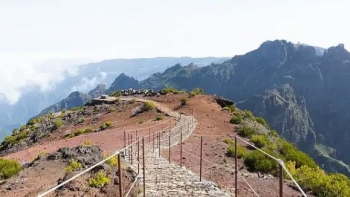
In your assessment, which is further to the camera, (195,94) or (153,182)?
(195,94)

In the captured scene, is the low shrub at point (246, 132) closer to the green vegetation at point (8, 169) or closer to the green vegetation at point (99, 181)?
the green vegetation at point (8, 169)

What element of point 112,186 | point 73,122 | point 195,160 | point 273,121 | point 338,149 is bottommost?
point 338,149

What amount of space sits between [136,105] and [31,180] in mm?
37434

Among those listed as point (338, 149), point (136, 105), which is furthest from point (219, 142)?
point (338, 149)

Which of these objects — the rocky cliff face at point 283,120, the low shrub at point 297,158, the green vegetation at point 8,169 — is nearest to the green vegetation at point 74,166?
the green vegetation at point 8,169

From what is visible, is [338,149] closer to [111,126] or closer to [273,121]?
[273,121]

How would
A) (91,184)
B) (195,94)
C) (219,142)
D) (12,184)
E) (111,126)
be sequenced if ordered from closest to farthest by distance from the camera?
(91,184), (12,184), (219,142), (111,126), (195,94)

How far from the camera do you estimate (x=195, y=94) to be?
57.5 m

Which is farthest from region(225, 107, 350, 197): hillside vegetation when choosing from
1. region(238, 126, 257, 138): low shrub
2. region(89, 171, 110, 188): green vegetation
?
region(89, 171, 110, 188): green vegetation

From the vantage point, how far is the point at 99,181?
1258 cm

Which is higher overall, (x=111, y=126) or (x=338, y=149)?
(x=111, y=126)

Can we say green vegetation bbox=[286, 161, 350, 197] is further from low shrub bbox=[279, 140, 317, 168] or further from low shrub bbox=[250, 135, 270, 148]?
low shrub bbox=[250, 135, 270, 148]

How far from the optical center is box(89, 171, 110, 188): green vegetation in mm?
12539

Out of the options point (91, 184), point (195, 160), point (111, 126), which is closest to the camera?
point (91, 184)
